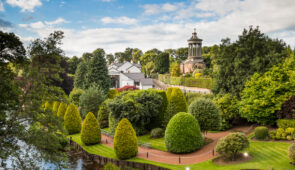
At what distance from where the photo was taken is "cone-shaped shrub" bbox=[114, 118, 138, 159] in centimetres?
2052

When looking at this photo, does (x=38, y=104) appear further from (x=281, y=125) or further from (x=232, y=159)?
(x=281, y=125)

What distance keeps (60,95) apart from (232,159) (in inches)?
542

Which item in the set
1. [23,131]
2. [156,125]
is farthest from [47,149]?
[156,125]

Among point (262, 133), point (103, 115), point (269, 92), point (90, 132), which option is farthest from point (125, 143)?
point (269, 92)

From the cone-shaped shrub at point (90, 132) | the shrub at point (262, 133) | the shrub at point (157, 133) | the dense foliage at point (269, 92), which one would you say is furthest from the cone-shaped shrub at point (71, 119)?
the shrub at point (262, 133)

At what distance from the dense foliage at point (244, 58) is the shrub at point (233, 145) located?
11.2m

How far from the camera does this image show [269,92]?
23.1m

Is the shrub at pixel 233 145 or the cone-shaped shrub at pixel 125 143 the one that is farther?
the cone-shaped shrub at pixel 125 143

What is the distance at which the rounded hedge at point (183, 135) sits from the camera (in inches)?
815

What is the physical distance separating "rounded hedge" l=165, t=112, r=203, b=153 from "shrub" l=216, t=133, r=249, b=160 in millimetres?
3002

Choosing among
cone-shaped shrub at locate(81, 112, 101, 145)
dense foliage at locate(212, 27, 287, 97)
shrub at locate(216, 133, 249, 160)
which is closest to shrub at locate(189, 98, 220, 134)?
shrub at locate(216, 133, 249, 160)

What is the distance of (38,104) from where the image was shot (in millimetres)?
12859

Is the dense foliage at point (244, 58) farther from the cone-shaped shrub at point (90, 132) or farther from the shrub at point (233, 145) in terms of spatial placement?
the cone-shaped shrub at point (90, 132)

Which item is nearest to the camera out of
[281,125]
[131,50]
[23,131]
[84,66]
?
[23,131]
